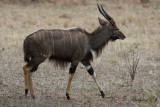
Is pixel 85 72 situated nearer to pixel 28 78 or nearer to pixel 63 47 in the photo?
pixel 63 47

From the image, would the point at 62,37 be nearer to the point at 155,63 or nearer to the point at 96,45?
the point at 96,45

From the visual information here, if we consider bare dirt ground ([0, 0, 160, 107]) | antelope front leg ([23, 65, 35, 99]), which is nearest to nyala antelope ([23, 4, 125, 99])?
antelope front leg ([23, 65, 35, 99])

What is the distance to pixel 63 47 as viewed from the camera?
6.77m

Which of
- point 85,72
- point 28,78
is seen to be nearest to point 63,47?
point 28,78

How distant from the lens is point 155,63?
10086 millimetres

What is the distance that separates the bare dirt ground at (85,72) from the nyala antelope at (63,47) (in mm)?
385

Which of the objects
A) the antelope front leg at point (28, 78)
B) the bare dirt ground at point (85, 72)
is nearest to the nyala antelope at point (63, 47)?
the antelope front leg at point (28, 78)

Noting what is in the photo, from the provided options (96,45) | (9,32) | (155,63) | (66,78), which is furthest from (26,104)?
(9,32)

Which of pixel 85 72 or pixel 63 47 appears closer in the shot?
pixel 63 47

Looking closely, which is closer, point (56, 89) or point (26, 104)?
point (26, 104)

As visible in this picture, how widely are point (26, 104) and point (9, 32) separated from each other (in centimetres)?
767

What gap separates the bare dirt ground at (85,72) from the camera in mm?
6805

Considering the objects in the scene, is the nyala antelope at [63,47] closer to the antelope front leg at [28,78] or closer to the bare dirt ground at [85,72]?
the antelope front leg at [28,78]

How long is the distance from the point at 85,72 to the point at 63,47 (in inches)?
93.7
